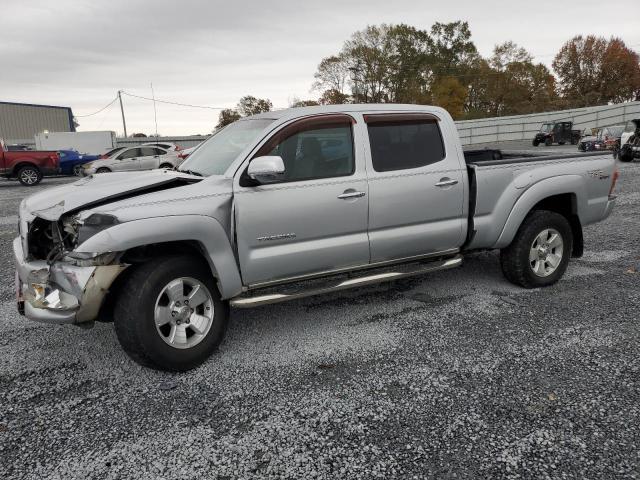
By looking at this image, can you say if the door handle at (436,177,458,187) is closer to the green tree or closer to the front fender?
the front fender

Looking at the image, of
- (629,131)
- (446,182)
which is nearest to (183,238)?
(446,182)

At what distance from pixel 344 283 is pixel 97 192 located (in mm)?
1977

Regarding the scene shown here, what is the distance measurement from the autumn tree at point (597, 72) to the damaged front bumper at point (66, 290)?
67.2 metres

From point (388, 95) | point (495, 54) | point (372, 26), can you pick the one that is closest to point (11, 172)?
point (388, 95)

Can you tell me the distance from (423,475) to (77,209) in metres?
2.70

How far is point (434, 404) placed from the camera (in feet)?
9.74

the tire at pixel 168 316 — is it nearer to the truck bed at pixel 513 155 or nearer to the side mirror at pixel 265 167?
the side mirror at pixel 265 167

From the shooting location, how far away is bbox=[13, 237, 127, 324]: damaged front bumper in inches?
122

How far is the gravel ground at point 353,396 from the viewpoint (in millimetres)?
2498

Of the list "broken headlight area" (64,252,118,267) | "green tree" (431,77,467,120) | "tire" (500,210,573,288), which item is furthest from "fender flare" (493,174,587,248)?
"green tree" (431,77,467,120)

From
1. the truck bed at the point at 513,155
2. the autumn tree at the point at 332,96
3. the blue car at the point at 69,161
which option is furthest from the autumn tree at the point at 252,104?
the truck bed at the point at 513,155

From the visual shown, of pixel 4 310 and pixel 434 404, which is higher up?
pixel 4 310

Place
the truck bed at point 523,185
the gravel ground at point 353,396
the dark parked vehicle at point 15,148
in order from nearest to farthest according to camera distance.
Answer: the gravel ground at point 353,396, the truck bed at point 523,185, the dark parked vehicle at point 15,148

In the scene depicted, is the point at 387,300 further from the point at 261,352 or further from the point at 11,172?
the point at 11,172
